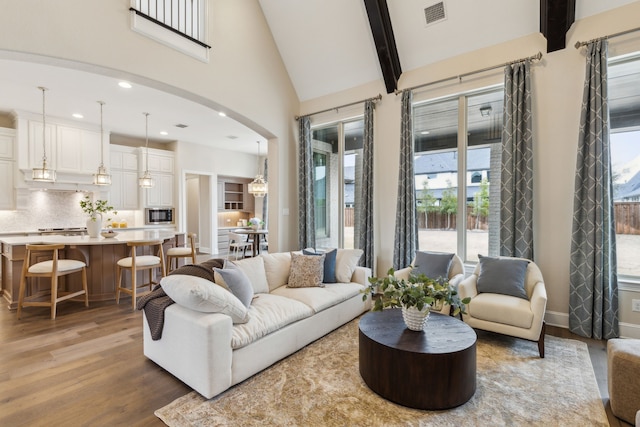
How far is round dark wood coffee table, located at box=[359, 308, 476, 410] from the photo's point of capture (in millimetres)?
2051

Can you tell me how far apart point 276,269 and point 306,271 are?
0.37 m

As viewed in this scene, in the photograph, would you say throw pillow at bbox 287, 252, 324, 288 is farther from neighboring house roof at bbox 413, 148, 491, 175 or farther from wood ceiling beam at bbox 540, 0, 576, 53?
wood ceiling beam at bbox 540, 0, 576, 53

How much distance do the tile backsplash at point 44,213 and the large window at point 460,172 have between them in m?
7.59

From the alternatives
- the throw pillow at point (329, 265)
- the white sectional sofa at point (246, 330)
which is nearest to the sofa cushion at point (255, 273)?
the white sectional sofa at point (246, 330)

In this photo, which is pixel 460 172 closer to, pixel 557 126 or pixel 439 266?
pixel 557 126

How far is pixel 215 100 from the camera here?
4.23m

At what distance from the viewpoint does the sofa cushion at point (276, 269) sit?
3.66 meters

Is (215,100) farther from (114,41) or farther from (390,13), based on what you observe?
(390,13)

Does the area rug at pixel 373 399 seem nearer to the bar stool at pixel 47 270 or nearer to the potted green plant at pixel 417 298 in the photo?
the potted green plant at pixel 417 298

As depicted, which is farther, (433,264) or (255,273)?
(433,264)

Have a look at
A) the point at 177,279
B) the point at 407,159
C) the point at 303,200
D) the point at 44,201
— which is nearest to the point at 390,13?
the point at 407,159

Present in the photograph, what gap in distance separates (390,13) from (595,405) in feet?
15.5

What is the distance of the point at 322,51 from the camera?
4984 millimetres

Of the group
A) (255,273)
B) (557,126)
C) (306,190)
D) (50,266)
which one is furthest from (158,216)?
(557,126)
